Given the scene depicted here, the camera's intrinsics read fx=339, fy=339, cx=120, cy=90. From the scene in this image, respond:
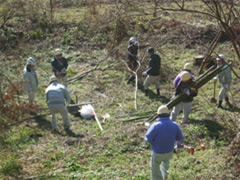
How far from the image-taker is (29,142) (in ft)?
28.7

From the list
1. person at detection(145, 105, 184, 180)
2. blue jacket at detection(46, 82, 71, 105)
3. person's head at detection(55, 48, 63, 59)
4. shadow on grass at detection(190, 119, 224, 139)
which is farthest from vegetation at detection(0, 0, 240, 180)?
person's head at detection(55, 48, 63, 59)

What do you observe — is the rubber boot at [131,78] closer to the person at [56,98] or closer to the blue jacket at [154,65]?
the blue jacket at [154,65]

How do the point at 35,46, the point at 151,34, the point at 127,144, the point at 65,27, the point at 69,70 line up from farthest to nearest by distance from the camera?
the point at 65,27, the point at 35,46, the point at 151,34, the point at 69,70, the point at 127,144

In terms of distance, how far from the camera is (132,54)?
43.0 ft

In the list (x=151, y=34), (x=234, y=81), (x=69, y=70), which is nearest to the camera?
(x=234, y=81)

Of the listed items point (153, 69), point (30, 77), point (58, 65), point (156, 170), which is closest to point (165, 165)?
point (156, 170)

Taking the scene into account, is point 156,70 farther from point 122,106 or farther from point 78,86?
point 78,86

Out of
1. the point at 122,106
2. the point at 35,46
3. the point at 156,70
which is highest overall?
the point at 35,46

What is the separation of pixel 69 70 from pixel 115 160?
7.46 meters

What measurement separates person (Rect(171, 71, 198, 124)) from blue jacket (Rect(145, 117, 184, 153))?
9.84 feet

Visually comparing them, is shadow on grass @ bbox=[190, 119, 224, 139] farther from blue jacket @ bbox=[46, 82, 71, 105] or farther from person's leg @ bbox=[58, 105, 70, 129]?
blue jacket @ bbox=[46, 82, 71, 105]

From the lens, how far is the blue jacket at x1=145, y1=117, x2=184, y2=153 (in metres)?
5.98

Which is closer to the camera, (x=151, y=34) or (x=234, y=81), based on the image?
(x=234, y=81)

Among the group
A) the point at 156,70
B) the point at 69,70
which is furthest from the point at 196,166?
the point at 69,70
